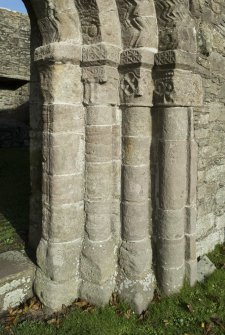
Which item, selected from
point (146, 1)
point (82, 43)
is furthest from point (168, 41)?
point (82, 43)

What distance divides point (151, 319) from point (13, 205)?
10.1ft

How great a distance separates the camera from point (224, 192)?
5.07m

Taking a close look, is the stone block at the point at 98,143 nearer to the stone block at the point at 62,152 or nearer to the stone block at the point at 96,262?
the stone block at the point at 62,152

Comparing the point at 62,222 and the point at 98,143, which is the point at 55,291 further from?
the point at 98,143

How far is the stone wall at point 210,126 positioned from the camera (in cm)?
396

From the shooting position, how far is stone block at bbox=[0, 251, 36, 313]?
333cm

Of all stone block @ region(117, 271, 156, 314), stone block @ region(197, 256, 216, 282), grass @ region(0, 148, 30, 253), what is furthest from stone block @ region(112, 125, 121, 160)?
stone block @ region(197, 256, 216, 282)

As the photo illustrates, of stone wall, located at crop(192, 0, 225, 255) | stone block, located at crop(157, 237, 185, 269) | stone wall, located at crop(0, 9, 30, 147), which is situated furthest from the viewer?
stone wall, located at crop(0, 9, 30, 147)

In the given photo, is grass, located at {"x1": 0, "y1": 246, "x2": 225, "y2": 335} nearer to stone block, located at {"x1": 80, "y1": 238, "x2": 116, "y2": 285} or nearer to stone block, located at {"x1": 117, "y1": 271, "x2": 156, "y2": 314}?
stone block, located at {"x1": 117, "y1": 271, "x2": 156, "y2": 314}

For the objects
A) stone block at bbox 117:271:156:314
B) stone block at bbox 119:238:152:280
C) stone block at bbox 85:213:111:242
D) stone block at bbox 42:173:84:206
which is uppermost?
stone block at bbox 42:173:84:206

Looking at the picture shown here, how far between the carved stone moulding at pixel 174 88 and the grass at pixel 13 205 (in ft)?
7.93

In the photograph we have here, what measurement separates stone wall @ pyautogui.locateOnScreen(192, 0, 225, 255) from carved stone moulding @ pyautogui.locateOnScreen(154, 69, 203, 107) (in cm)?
47

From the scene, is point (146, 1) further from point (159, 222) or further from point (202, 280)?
point (202, 280)

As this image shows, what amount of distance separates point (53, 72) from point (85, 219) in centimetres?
152
